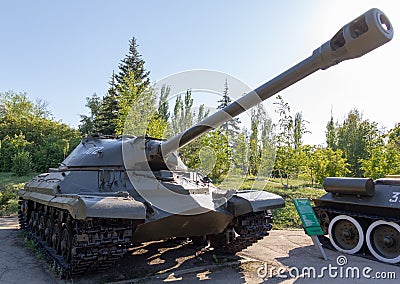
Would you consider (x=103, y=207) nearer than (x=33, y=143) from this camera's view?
Yes

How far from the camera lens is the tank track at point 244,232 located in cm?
742

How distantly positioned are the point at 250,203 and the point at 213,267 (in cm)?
141

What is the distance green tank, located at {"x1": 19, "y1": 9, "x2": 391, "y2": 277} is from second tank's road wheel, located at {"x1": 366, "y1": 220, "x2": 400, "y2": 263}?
2276 mm

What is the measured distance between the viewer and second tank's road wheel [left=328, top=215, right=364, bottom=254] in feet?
28.0

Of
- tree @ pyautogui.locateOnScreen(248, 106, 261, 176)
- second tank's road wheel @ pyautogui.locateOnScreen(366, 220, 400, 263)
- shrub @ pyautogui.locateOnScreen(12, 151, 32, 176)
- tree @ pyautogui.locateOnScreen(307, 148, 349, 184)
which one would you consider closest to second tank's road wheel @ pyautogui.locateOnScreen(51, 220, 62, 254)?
second tank's road wheel @ pyautogui.locateOnScreen(366, 220, 400, 263)

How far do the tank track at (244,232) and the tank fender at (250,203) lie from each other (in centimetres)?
34

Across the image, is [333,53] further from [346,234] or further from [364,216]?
[346,234]

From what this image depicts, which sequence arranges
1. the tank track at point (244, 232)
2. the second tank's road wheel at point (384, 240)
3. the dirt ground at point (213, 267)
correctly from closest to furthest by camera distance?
the dirt ground at point (213, 267) → the tank track at point (244, 232) → the second tank's road wheel at point (384, 240)

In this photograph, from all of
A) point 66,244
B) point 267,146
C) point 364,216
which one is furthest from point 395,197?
point 267,146

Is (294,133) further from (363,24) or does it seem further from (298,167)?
(363,24)

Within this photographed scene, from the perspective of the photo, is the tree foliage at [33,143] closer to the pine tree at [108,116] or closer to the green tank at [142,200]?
the pine tree at [108,116]

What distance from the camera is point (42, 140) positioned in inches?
1287

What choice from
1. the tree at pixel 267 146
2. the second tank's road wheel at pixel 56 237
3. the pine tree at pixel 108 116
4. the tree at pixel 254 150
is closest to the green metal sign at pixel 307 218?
the second tank's road wheel at pixel 56 237

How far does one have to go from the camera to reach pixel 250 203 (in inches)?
279
